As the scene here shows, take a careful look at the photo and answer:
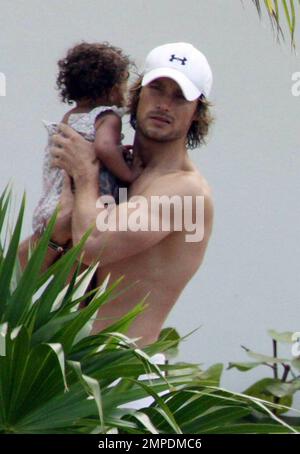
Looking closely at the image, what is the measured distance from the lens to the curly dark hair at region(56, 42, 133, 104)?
5.61 m

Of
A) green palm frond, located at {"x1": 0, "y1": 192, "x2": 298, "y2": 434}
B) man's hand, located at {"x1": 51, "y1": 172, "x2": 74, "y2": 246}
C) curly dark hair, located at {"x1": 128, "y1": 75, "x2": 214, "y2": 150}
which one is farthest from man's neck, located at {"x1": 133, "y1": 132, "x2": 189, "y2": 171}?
green palm frond, located at {"x1": 0, "y1": 192, "x2": 298, "y2": 434}

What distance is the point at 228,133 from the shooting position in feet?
23.7

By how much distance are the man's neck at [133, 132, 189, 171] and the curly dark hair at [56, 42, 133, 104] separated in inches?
9.5

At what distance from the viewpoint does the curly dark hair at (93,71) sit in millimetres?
5605

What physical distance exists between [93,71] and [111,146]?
0.97 feet

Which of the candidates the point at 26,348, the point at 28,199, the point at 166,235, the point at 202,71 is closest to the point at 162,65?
the point at 202,71

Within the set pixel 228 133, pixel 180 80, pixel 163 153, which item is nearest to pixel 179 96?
pixel 180 80

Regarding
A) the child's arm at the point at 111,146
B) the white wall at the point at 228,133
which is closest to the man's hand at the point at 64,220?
the child's arm at the point at 111,146

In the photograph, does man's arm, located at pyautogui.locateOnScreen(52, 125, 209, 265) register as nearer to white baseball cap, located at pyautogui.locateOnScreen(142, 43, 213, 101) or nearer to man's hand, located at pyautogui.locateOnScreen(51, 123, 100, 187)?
man's hand, located at pyautogui.locateOnScreen(51, 123, 100, 187)

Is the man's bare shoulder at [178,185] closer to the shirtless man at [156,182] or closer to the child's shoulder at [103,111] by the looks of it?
the shirtless man at [156,182]

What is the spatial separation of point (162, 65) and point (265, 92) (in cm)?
187

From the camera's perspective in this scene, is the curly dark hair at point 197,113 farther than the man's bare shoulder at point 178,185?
Yes

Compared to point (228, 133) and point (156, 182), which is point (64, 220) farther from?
point (228, 133)

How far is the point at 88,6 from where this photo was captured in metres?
7.09
